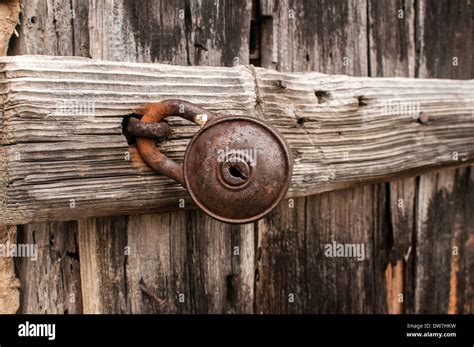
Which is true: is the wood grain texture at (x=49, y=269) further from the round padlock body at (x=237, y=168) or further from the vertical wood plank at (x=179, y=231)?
the round padlock body at (x=237, y=168)

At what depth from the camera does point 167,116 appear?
965 mm

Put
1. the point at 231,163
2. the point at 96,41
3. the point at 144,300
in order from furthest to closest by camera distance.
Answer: the point at 144,300 < the point at 96,41 < the point at 231,163

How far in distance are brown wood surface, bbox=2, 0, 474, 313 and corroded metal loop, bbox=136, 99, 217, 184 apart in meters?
0.16

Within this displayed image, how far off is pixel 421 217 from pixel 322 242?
0.27 metres

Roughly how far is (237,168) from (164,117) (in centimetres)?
18

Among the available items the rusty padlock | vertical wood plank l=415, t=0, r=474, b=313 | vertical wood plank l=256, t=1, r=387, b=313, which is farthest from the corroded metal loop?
vertical wood plank l=415, t=0, r=474, b=313

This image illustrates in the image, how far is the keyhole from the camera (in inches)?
35.0

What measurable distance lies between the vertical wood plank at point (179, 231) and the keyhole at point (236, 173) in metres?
0.27

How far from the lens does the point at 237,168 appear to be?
889 mm

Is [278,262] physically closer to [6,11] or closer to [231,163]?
[231,163]

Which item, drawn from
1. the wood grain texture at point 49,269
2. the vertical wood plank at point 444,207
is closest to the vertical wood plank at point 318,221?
the vertical wood plank at point 444,207

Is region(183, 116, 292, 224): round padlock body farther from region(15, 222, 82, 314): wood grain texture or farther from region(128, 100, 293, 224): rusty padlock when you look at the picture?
region(15, 222, 82, 314): wood grain texture

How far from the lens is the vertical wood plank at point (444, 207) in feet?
4.25

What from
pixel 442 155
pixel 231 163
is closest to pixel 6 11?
pixel 231 163
